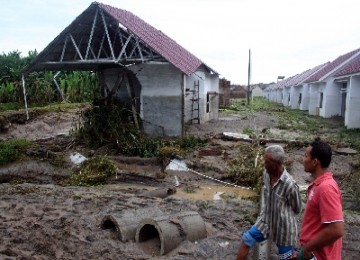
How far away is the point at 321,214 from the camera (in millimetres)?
2699

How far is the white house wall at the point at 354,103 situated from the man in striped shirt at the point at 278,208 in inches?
664

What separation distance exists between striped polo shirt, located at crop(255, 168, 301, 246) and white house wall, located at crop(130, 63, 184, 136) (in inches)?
387

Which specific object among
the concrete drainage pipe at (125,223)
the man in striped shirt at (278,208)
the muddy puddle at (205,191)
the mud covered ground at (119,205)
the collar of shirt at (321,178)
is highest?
the collar of shirt at (321,178)

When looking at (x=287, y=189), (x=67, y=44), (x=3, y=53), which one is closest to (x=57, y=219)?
(x=287, y=189)

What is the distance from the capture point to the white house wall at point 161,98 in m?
13.5

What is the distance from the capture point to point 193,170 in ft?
35.4

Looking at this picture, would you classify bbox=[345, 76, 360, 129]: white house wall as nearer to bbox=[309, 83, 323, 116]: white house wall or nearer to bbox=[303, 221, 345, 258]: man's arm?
bbox=[309, 83, 323, 116]: white house wall

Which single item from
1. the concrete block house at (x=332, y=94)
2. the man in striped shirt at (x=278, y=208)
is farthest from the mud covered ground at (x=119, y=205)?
the concrete block house at (x=332, y=94)

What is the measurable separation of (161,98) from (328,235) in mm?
11256

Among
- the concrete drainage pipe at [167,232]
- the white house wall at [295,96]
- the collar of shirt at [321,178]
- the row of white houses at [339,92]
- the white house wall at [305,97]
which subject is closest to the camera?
the collar of shirt at [321,178]

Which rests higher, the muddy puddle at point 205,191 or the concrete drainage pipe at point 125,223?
the concrete drainage pipe at point 125,223

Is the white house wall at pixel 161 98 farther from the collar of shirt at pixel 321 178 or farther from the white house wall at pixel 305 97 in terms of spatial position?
the white house wall at pixel 305 97

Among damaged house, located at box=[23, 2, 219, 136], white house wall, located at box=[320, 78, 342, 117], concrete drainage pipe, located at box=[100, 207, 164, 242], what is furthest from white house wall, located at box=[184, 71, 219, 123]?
concrete drainage pipe, located at box=[100, 207, 164, 242]

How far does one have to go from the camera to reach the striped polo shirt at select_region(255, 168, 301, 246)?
3609mm
